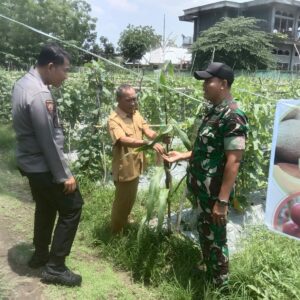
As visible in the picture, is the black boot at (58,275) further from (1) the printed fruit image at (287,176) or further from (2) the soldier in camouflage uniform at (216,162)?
(1) the printed fruit image at (287,176)

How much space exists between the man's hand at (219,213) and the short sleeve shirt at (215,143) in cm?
11

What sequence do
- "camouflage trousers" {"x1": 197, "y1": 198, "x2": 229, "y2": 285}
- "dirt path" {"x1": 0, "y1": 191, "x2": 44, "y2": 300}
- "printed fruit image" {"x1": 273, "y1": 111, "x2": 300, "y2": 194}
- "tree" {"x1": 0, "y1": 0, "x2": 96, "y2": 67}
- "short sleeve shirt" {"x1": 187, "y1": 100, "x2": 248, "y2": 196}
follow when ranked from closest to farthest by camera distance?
1. "printed fruit image" {"x1": 273, "y1": 111, "x2": 300, "y2": 194}
2. "short sleeve shirt" {"x1": 187, "y1": 100, "x2": 248, "y2": 196}
3. "camouflage trousers" {"x1": 197, "y1": 198, "x2": 229, "y2": 285}
4. "dirt path" {"x1": 0, "y1": 191, "x2": 44, "y2": 300}
5. "tree" {"x1": 0, "y1": 0, "x2": 96, "y2": 67}

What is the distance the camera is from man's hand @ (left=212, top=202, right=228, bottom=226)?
273 centimetres

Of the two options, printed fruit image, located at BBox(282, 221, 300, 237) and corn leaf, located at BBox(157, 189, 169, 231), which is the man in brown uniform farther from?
printed fruit image, located at BBox(282, 221, 300, 237)

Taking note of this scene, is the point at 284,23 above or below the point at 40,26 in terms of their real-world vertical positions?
above

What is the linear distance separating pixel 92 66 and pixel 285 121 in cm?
386

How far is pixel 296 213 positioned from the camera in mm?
2533

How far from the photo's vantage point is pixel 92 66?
588cm

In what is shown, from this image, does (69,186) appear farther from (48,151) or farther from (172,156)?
(172,156)

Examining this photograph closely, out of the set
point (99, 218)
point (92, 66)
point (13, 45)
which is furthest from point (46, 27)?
point (99, 218)

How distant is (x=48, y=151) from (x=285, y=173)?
5.32 feet

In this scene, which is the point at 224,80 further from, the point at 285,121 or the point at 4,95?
the point at 4,95

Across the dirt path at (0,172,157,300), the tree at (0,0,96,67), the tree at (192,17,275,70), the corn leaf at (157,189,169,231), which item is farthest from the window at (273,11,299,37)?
the corn leaf at (157,189,169,231)

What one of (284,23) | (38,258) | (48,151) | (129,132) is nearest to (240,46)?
(284,23)
